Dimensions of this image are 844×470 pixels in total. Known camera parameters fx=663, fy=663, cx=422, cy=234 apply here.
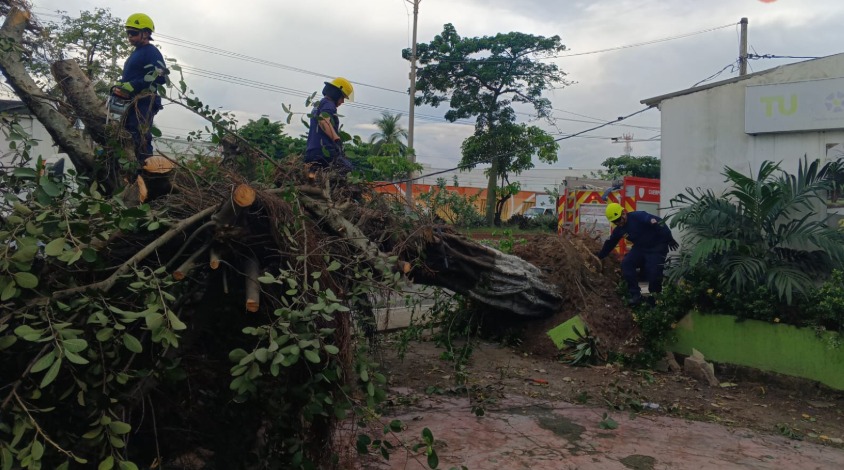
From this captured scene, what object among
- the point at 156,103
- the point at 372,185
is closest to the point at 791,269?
the point at 372,185

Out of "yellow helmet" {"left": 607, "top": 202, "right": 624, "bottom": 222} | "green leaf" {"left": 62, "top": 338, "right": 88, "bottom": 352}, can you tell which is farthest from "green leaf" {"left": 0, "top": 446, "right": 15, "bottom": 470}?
"yellow helmet" {"left": 607, "top": 202, "right": 624, "bottom": 222}

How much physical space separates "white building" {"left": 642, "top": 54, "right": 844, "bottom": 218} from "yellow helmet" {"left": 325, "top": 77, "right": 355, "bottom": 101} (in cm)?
480

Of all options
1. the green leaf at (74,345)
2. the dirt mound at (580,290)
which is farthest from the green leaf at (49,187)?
the dirt mound at (580,290)

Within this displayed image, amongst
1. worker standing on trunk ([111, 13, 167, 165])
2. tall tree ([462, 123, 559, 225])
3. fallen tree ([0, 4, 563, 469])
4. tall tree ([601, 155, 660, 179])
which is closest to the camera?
fallen tree ([0, 4, 563, 469])

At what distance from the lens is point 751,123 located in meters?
8.05

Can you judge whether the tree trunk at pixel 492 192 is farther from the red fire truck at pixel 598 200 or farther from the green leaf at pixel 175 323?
the green leaf at pixel 175 323

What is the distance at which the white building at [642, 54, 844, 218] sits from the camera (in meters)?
7.56

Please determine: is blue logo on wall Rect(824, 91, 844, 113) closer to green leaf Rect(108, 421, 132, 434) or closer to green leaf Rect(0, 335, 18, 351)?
green leaf Rect(108, 421, 132, 434)

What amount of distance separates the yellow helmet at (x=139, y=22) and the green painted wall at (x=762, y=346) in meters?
6.45

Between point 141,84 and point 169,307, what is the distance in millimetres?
2321

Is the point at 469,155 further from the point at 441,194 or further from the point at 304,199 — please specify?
the point at 304,199

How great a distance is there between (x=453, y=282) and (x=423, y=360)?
140cm

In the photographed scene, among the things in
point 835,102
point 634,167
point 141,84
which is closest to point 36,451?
point 141,84

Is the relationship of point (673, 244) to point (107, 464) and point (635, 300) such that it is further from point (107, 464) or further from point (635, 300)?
point (107, 464)
